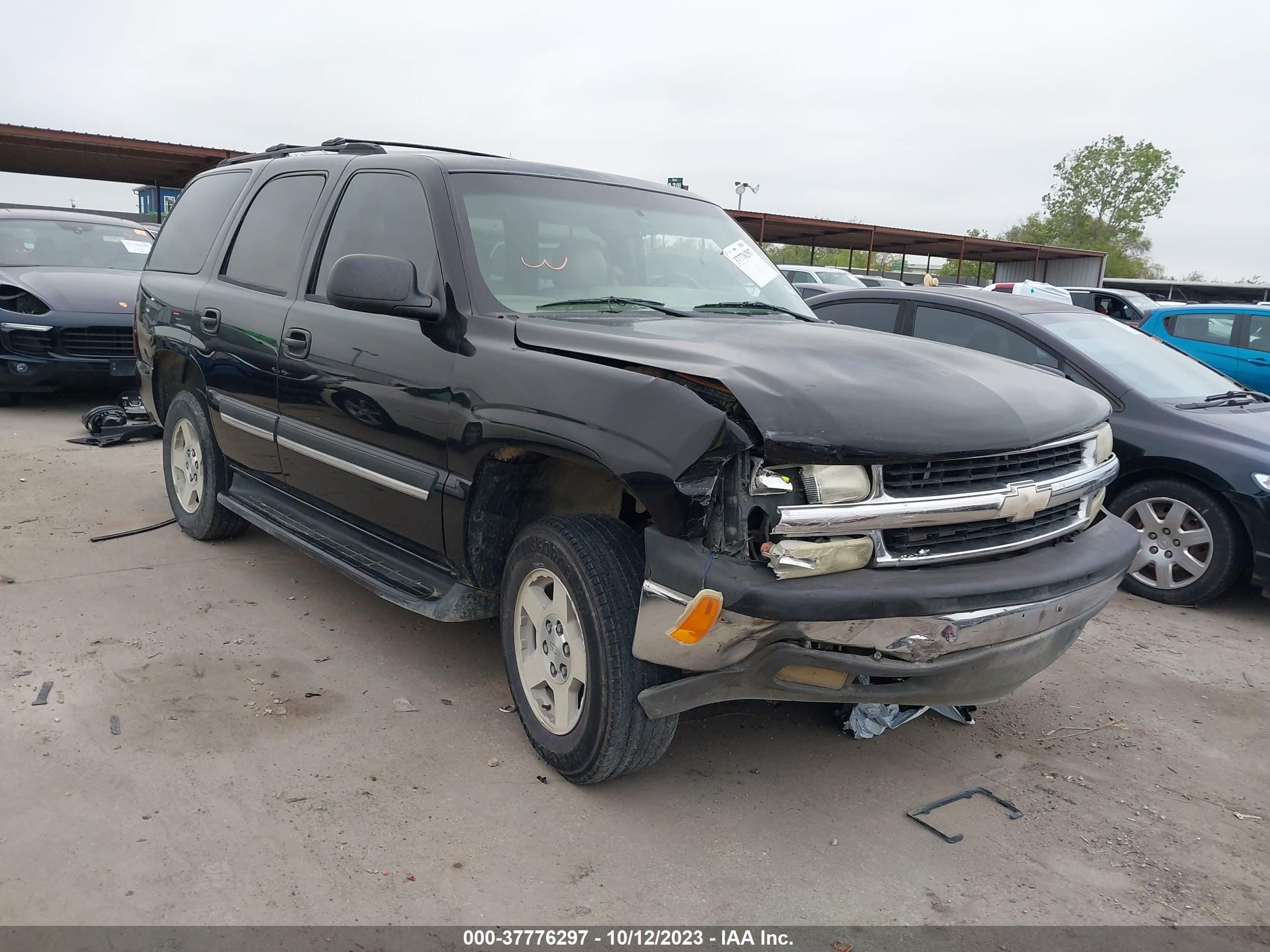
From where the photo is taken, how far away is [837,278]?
22.2 m

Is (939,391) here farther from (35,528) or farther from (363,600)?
(35,528)

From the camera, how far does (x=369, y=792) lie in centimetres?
294

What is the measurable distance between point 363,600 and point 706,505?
2.65 meters

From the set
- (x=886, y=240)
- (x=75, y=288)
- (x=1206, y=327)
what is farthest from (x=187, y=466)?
(x=886, y=240)

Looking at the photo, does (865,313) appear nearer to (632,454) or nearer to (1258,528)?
(1258,528)

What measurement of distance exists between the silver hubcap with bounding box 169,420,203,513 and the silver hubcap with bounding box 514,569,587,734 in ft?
9.15

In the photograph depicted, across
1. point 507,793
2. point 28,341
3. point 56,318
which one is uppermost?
point 56,318

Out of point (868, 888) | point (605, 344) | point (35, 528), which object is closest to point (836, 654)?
point (868, 888)

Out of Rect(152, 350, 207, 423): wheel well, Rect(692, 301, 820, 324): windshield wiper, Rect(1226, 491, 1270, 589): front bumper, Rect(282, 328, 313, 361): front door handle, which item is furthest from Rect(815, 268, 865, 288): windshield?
Rect(282, 328, 313, 361): front door handle

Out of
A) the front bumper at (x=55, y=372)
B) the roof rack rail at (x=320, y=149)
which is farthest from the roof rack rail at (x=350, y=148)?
the front bumper at (x=55, y=372)

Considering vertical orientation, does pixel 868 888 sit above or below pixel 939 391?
below

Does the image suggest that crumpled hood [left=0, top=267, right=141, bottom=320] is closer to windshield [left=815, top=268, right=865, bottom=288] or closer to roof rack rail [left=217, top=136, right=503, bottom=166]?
roof rack rail [left=217, top=136, right=503, bottom=166]

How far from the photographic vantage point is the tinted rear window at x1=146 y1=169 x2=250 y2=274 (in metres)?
5.05

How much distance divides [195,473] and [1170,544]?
17.4 feet
